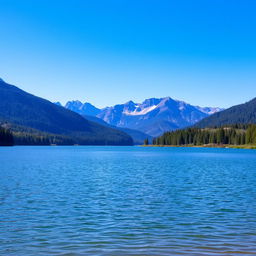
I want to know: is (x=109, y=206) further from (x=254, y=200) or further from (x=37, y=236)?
(x=254, y=200)

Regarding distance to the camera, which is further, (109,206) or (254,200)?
(254,200)

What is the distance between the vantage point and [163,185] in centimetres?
4959

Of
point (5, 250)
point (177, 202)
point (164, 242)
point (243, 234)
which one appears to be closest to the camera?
point (5, 250)

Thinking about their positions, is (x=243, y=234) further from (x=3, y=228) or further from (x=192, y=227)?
(x=3, y=228)

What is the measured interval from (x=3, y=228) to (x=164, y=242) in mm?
11203

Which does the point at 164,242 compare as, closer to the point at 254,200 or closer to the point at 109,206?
the point at 109,206

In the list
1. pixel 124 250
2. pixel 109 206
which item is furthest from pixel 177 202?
pixel 124 250

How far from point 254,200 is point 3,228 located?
24709 mm

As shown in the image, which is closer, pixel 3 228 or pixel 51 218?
pixel 3 228

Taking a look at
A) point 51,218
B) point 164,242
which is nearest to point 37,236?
point 51,218

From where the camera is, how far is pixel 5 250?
65.6 feet

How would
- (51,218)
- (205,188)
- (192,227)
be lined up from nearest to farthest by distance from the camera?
(192,227) < (51,218) < (205,188)

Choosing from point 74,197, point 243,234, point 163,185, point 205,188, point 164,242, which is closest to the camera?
point 164,242

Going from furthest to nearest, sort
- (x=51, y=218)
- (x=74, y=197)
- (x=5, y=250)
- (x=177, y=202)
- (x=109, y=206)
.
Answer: (x=74, y=197)
(x=177, y=202)
(x=109, y=206)
(x=51, y=218)
(x=5, y=250)
